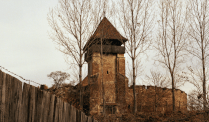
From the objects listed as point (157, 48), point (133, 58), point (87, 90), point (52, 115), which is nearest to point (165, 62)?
point (157, 48)

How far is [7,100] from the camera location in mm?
3084

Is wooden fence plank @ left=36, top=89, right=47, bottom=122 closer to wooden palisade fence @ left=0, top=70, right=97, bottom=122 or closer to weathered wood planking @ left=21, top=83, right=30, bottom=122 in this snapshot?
wooden palisade fence @ left=0, top=70, right=97, bottom=122

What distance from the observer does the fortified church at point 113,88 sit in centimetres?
2041

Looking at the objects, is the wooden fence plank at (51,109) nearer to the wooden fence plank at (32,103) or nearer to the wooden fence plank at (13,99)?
the wooden fence plank at (32,103)

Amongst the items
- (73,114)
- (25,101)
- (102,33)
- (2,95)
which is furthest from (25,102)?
(102,33)

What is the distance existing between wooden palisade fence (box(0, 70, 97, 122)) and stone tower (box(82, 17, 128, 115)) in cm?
1559

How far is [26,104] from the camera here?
3367mm

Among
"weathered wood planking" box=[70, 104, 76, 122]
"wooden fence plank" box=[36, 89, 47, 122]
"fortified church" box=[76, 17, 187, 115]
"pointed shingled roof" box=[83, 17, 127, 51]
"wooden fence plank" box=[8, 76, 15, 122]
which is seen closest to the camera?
"wooden fence plank" box=[8, 76, 15, 122]

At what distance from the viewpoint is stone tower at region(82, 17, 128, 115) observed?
66.5ft

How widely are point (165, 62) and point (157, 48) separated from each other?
5.06ft

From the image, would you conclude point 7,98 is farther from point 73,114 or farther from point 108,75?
point 108,75

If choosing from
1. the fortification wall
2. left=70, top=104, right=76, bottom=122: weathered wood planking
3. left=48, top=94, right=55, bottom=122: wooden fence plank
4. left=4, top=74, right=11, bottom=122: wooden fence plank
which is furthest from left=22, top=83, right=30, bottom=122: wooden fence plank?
the fortification wall

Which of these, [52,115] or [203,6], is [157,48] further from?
[52,115]

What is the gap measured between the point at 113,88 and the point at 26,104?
1873 centimetres
